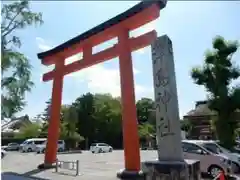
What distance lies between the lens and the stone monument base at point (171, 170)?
16.8 feet

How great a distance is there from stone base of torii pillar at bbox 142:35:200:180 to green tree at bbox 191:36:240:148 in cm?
1053

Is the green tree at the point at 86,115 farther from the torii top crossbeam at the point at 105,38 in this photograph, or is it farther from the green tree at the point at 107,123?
the torii top crossbeam at the point at 105,38

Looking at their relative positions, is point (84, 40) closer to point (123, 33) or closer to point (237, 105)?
point (123, 33)

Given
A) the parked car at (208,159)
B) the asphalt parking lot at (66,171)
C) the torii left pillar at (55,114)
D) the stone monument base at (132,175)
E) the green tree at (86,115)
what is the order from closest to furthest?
the stone monument base at (132,175) → the parked car at (208,159) → the asphalt parking lot at (66,171) → the torii left pillar at (55,114) → the green tree at (86,115)

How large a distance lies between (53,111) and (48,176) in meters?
3.88

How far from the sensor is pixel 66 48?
13320 millimetres

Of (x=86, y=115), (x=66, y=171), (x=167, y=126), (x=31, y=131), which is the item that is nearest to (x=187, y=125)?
(x=86, y=115)

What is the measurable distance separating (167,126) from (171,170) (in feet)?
3.16

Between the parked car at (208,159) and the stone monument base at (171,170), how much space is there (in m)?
5.05

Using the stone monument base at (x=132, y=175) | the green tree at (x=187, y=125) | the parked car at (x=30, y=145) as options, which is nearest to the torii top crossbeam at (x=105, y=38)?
the stone monument base at (x=132, y=175)

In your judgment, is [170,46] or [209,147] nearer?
[170,46]

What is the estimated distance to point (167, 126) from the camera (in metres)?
5.74

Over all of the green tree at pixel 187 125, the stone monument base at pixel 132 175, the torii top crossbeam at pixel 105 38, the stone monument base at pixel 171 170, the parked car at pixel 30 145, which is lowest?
the stone monument base at pixel 132 175

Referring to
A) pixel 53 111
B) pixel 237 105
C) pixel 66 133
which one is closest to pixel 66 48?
pixel 53 111
